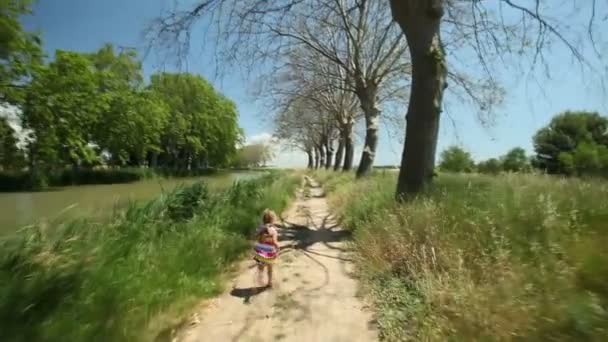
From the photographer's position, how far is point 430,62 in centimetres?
686

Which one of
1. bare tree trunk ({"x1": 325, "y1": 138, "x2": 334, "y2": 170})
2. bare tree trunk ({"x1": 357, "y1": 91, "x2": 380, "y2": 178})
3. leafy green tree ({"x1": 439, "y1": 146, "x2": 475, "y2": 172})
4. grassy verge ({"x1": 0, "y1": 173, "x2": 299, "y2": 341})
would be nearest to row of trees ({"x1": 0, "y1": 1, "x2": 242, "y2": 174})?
bare tree trunk ({"x1": 357, "y1": 91, "x2": 380, "y2": 178})

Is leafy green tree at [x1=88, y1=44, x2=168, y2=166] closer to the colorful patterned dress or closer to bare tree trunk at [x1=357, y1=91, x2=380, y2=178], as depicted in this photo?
bare tree trunk at [x1=357, y1=91, x2=380, y2=178]

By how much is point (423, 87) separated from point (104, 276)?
21.1 ft

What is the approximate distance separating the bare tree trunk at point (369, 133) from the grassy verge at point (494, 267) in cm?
1062

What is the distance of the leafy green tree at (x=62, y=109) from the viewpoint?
26.8 meters

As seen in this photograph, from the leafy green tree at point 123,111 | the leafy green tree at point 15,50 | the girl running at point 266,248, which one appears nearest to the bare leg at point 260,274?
the girl running at point 266,248

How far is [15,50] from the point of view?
2378 cm

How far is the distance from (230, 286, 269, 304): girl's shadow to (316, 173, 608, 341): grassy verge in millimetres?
1472

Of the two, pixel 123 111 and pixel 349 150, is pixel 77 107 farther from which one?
pixel 349 150

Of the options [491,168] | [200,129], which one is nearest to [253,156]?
[200,129]

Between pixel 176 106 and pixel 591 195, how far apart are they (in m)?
53.2

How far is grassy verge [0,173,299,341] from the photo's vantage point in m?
2.53

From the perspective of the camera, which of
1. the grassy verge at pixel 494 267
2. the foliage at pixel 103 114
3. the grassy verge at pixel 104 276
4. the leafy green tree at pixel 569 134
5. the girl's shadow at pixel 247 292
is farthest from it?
the leafy green tree at pixel 569 134

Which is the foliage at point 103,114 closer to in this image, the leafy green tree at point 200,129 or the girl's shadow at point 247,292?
the leafy green tree at point 200,129
